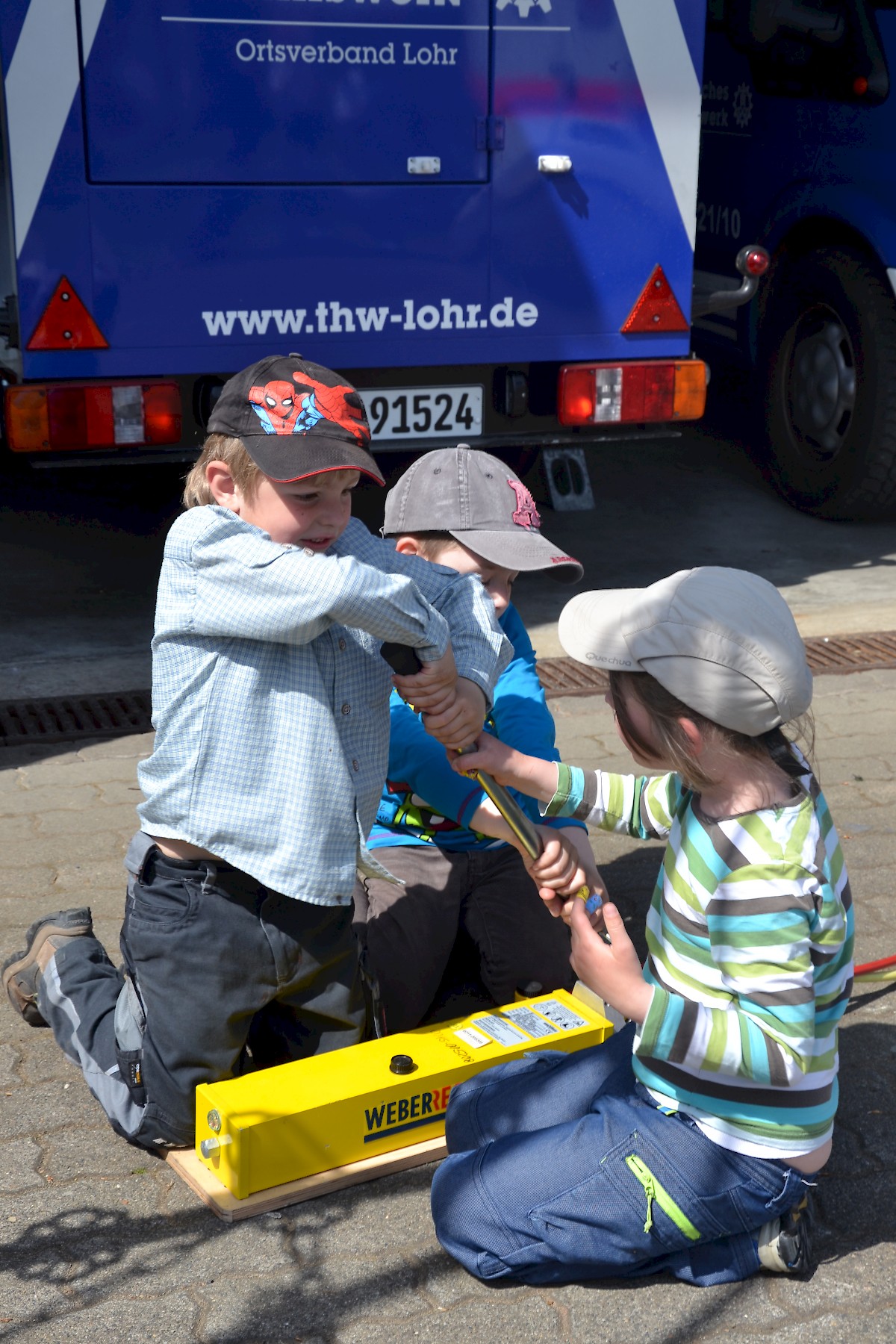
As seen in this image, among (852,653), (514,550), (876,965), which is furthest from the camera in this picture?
(852,653)

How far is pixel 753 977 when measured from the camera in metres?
2.02

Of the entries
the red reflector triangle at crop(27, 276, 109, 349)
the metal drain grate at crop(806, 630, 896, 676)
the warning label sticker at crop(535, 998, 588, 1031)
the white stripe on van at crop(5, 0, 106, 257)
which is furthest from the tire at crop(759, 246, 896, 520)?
the warning label sticker at crop(535, 998, 588, 1031)

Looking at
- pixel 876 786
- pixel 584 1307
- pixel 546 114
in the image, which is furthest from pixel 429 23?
pixel 584 1307

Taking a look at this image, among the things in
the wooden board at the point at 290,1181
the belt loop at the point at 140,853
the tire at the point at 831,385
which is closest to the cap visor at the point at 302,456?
the belt loop at the point at 140,853

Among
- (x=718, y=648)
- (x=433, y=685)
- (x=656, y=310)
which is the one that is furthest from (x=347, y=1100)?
(x=656, y=310)

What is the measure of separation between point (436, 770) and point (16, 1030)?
0.93m

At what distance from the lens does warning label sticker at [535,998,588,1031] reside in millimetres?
2680

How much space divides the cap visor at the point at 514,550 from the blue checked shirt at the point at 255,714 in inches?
13.9

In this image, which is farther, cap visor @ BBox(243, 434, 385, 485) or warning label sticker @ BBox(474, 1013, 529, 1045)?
warning label sticker @ BBox(474, 1013, 529, 1045)

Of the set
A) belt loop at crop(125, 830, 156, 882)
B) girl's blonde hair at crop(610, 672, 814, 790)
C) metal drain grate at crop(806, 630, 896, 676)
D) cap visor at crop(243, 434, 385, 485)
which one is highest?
cap visor at crop(243, 434, 385, 485)

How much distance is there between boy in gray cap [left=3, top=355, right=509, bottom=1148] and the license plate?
8.41ft

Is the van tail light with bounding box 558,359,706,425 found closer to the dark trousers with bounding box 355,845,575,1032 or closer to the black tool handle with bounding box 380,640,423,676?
the dark trousers with bounding box 355,845,575,1032

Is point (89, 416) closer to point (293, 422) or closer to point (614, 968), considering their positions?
point (293, 422)

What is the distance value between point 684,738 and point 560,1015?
2.70 ft
